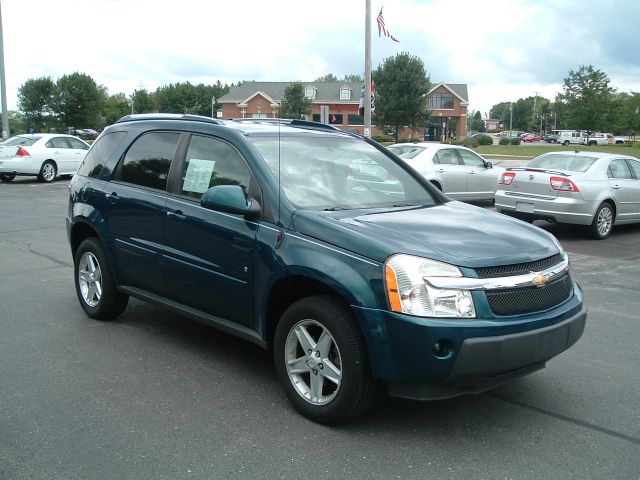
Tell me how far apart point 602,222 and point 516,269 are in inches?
348

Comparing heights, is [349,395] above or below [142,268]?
below

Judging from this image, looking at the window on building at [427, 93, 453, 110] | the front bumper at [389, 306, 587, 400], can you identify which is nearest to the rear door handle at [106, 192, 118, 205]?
the front bumper at [389, 306, 587, 400]

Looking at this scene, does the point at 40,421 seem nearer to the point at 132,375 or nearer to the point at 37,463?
the point at 37,463

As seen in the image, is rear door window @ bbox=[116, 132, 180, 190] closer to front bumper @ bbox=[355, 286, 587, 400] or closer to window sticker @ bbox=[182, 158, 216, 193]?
window sticker @ bbox=[182, 158, 216, 193]

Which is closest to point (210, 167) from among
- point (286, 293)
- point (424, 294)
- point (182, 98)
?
point (286, 293)

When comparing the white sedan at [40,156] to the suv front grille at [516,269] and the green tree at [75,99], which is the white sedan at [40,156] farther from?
the green tree at [75,99]

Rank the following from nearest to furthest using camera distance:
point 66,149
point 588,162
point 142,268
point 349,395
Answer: point 349,395, point 142,268, point 588,162, point 66,149

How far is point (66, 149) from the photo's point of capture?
22.0 m

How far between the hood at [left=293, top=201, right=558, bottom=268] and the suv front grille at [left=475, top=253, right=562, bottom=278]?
0.09 ft

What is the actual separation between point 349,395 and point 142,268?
231cm

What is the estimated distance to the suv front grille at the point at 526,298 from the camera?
3.56 meters

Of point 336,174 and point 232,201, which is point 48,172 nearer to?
point 336,174

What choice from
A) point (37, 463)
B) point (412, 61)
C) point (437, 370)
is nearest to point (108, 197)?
point (37, 463)

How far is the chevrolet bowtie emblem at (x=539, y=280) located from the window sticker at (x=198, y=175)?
7.72 ft
